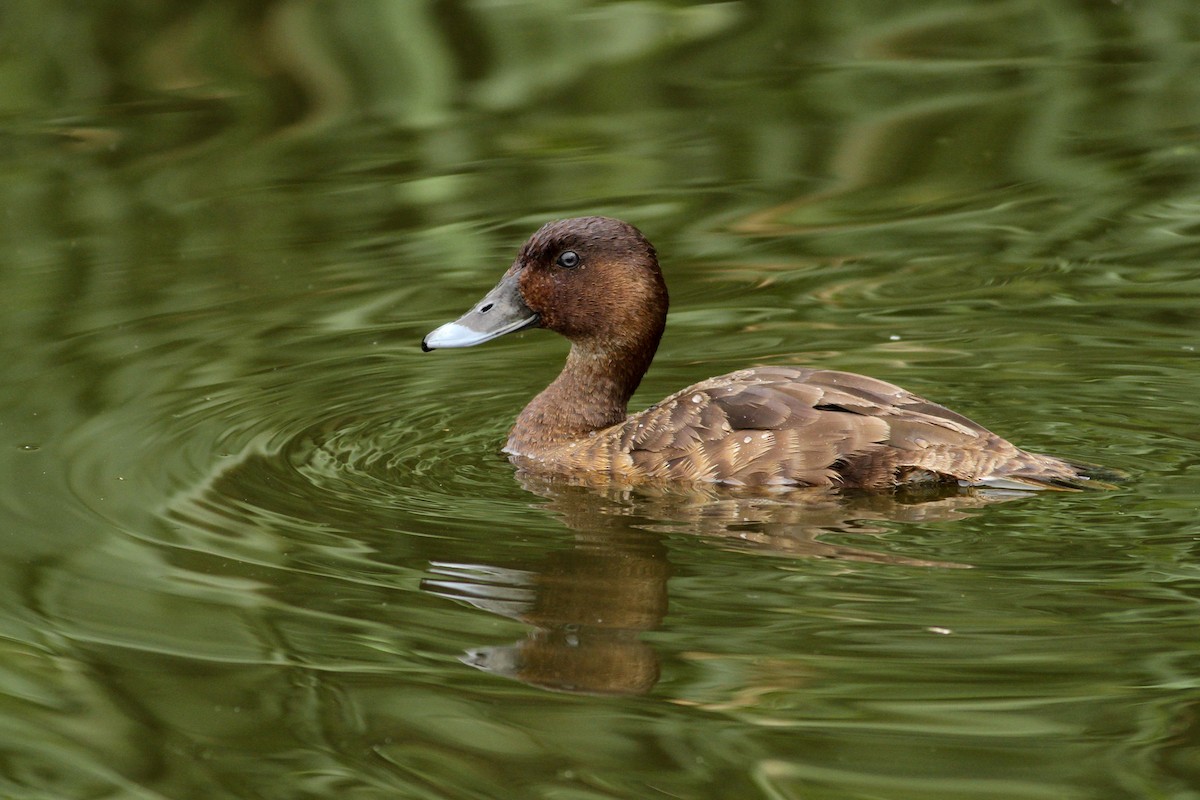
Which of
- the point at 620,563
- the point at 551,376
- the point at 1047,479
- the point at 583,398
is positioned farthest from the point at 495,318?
the point at 1047,479

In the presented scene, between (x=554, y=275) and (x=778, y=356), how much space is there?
1293 mm

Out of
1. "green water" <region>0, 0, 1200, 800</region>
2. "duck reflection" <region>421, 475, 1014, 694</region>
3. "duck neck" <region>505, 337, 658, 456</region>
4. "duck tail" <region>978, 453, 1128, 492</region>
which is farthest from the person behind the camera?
"duck neck" <region>505, 337, 658, 456</region>

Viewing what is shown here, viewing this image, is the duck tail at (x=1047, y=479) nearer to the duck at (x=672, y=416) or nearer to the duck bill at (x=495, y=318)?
the duck at (x=672, y=416)

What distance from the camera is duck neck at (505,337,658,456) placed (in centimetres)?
709

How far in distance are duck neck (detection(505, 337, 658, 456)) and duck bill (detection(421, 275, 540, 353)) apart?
0.25 m

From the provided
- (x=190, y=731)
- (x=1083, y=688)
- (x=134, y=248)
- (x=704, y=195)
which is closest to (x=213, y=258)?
(x=134, y=248)

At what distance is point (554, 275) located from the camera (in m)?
7.29

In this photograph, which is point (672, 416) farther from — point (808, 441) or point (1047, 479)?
point (1047, 479)

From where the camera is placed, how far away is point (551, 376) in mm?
8188

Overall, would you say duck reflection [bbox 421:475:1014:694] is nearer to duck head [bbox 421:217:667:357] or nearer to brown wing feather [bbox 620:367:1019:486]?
brown wing feather [bbox 620:367:1019:486]

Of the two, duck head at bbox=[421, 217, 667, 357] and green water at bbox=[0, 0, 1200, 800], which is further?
duck head at bbox=[421, 217, 667, 357]

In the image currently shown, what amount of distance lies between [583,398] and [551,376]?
97 centimetres

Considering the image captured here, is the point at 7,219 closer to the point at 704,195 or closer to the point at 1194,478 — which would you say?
the point at 704,195

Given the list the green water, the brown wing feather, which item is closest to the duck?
the brown wing feather
